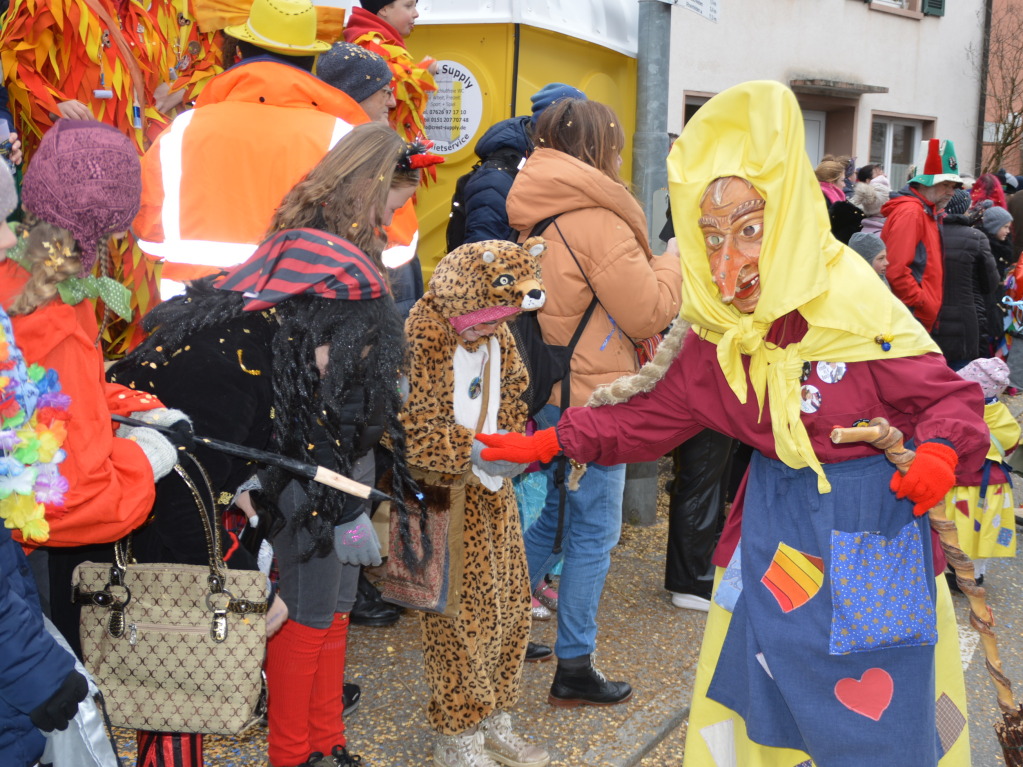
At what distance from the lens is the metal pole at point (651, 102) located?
218 inches

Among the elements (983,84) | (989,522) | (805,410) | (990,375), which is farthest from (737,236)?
(983,84)

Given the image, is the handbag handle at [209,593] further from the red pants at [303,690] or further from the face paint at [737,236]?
the face paint at [737,236]

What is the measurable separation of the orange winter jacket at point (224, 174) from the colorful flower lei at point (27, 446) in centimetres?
146

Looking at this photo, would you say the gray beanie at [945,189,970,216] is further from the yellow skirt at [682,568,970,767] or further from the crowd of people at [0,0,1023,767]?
the yellow skirt at [682,568,970,767]

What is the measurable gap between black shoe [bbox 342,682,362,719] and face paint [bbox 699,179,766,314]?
6.87ft

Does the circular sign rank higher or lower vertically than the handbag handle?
higher

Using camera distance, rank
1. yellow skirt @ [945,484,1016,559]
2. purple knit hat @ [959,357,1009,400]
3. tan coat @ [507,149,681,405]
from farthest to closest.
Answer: purple knit hat @ [959,357,1009,400], yellow skirt @ [945,484,1016,559], tan coat @ [507,149,681,405]

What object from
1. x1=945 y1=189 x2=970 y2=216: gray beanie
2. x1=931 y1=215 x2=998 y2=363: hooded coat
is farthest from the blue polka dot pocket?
x1=945 y1=189 x2=970 y2=216: gray beanie

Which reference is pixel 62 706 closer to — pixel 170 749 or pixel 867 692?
pixel 170 749

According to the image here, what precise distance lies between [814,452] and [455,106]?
417cm

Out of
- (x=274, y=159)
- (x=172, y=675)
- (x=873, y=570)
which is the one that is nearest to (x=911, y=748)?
(x=873, y=570)

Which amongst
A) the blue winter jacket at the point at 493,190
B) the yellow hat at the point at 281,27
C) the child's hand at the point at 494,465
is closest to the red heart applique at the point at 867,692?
the child's hand at the point at 494,465

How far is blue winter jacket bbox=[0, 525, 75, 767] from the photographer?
1881 mm

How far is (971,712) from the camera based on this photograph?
13.4 feet
